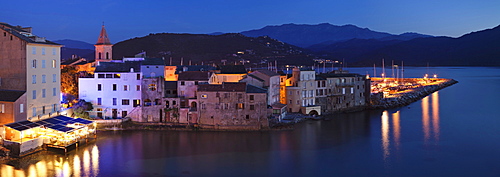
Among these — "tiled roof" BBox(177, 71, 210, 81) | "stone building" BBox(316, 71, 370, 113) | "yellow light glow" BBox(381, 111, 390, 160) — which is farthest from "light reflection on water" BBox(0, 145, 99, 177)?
"stone building" BBox(316, 71, 370, 113)

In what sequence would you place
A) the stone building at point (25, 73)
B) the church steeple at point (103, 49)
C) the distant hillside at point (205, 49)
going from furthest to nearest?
the distant hillside at point (205, 49), the church steeple at point (103, 49), the stone building at point (25, 73)

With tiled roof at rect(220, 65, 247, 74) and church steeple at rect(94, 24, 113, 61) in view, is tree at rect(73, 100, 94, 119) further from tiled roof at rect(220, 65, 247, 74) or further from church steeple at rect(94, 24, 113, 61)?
church steeple at rect(94, 24, 113, 61)

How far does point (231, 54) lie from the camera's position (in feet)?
317

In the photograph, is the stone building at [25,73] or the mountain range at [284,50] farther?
the mountain range at [284,50]

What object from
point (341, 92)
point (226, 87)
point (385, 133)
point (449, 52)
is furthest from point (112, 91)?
point (449, 52)

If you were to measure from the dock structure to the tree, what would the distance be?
231cm

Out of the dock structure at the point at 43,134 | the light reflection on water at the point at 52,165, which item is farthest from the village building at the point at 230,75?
the light reflection on water at the point at 52,165

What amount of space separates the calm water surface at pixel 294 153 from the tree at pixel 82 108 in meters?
2.25

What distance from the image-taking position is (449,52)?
17550cm

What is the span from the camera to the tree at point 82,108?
26516 millimetres

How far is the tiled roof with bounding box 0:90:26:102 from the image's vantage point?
69.8 ft

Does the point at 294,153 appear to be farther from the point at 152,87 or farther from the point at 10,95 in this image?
the point at 10,95

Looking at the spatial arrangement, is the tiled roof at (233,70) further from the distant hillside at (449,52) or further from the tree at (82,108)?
the distant hillside at (449,52)

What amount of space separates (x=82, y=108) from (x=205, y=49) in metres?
73.8
